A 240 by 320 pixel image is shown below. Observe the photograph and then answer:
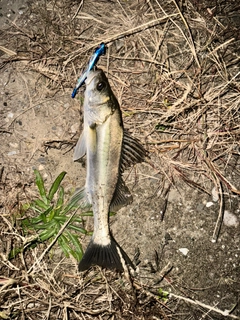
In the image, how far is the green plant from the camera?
3.76 metres

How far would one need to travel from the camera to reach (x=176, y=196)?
3.97m

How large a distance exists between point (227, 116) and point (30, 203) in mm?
2204

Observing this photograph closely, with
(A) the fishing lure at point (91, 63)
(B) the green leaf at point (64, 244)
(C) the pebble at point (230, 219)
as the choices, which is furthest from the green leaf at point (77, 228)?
(C) the pebble at point (230, 219)

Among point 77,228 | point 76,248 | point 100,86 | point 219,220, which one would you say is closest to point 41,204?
point 77,228

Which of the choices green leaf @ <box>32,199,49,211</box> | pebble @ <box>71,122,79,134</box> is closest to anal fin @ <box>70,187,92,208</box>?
green leaf @ <box>32,199,49,211</box>

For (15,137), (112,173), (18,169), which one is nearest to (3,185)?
(18,169)

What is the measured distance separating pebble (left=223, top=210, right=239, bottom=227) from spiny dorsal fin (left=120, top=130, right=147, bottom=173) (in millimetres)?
1102

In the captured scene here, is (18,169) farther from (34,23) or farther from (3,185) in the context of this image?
(34,23)

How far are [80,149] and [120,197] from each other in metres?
0.60

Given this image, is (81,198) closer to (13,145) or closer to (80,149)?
(80,149)

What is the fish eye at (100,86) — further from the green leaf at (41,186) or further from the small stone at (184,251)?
the small stone at (184,251)

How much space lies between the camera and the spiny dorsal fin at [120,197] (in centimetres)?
360

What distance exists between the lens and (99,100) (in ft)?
11.1

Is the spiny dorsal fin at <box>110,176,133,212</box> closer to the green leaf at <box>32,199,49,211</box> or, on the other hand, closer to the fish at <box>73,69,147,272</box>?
the fish at <box>73,69,147,272</box>
